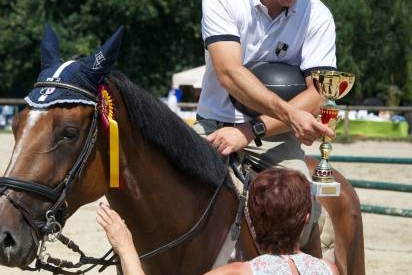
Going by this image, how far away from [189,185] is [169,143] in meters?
0.25

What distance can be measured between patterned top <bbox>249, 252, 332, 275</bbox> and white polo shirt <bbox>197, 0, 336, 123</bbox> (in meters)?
1.51

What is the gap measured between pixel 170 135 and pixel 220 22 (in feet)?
2.20

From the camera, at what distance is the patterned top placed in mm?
2555

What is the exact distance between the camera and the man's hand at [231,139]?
12.6 ft

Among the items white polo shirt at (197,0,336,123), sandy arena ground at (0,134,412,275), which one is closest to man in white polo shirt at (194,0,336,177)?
white polo shirt at (197,0,336,123)

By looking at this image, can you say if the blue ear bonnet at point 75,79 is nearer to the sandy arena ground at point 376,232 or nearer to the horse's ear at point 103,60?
the horse's ear at point 103,60

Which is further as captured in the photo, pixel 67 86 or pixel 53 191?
pixel 67 86

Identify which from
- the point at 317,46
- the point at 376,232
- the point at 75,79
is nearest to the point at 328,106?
the point at 317,46

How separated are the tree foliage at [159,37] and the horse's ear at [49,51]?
2593cm

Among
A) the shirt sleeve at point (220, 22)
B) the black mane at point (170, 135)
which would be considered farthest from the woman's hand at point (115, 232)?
the shirt sleeve at point (220, 22)

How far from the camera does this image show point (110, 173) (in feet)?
11.1

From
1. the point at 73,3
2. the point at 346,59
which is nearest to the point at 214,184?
the point at 346,59

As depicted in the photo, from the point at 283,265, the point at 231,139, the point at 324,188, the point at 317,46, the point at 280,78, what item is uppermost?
the point at 317,46

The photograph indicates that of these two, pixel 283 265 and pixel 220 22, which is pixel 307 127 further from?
pixel 283 265
